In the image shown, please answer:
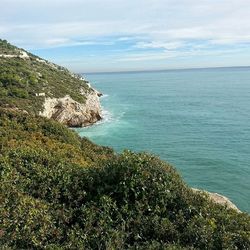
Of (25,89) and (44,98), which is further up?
(25,89)

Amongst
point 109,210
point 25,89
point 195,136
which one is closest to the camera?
point 109,210

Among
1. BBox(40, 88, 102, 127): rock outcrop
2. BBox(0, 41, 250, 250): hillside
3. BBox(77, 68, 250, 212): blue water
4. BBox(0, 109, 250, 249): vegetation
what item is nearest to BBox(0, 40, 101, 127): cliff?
BBox(40, 88, 102, 127): rock outcrop

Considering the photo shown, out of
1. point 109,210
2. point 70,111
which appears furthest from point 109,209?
point 70,111

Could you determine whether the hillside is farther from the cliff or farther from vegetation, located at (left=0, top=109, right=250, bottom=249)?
the cliff

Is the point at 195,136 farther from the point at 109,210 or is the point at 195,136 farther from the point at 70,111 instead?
the point at 109,210

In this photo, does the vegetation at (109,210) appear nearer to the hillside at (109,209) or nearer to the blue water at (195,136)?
the hillside at (109,209)

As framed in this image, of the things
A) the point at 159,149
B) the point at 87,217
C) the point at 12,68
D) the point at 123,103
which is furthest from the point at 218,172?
the point at 123,103

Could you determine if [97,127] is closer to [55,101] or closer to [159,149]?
[55,101]
